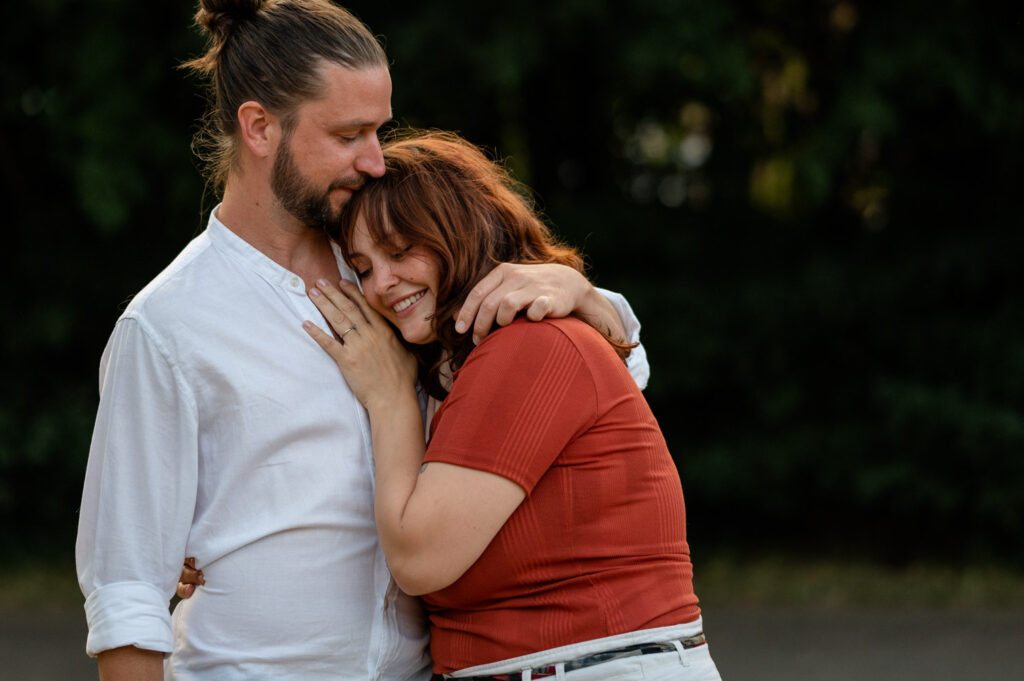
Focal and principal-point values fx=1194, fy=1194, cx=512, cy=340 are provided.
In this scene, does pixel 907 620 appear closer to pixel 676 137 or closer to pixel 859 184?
pixel 859 184

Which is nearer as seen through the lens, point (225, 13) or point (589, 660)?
point (589, 660)

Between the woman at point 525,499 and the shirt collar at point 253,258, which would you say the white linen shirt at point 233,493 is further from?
the woman at point 525,499

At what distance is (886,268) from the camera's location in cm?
750

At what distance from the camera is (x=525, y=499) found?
2.27 meters

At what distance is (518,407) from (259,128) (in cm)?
82

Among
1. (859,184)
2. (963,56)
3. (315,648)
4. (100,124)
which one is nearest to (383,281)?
(315,648)

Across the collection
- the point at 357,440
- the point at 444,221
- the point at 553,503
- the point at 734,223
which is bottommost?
the point at 553,503

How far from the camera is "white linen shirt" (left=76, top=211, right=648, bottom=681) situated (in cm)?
227

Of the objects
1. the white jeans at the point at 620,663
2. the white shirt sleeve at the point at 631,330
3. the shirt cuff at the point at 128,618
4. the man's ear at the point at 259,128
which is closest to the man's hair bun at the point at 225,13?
the man's ear at the point at 259,128

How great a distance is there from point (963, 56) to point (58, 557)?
6474mm

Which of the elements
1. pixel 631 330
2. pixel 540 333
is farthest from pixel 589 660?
pixel 631 330

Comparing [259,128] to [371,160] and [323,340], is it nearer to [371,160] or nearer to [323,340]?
[371,160]

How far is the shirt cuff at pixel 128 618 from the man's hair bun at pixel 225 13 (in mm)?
1182

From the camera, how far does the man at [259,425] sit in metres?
2.27
